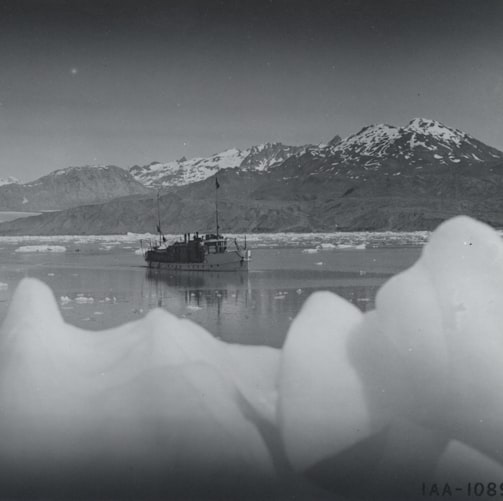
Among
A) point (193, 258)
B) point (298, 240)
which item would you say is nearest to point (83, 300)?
point (193, 258)

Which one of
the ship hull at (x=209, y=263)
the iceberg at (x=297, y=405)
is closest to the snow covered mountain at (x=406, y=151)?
the ship hull at (x=209, y=263)

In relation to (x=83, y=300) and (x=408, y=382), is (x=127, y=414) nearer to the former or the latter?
(x=408, y=382)

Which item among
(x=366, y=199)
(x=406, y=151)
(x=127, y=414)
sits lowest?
(x=127, y=414)

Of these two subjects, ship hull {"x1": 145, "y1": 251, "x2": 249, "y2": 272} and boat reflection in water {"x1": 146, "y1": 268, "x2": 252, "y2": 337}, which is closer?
boat reflection in water {"x1": 146, "y1": 268, "x2": 252, "y2": 337}

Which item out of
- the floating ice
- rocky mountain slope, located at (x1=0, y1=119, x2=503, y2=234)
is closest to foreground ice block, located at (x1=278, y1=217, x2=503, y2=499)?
the floating ice

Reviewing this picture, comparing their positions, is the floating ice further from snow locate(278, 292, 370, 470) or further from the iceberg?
snow locate(278, 292, 370, 470)

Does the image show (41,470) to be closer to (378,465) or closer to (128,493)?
(128,493)

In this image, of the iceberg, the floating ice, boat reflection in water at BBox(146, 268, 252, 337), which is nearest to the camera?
the iceberg
